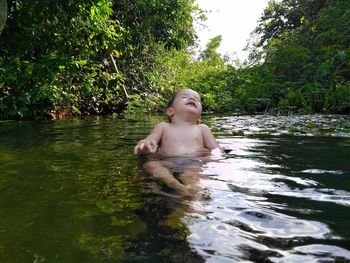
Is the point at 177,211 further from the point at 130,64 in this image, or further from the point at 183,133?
the point at 130,64

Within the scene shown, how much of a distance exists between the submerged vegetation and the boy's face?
195 inches

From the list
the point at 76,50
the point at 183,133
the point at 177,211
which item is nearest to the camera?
the point at 177,211

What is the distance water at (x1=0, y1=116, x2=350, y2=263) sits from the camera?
1.39 meters

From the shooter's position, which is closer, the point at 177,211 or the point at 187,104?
the point at 177,211

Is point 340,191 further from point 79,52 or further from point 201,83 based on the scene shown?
point 201,83

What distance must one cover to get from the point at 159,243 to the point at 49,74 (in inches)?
318

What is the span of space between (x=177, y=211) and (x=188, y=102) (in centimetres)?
222

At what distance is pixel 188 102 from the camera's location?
3.98 metres

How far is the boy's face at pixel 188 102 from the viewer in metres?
3.98

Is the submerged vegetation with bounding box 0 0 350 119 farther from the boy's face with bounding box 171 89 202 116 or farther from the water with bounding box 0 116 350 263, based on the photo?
the water with bounding box 0 116 350 263

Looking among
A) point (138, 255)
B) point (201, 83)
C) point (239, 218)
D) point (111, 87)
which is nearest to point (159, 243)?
point (138, 255)

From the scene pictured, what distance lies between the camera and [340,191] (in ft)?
7.45

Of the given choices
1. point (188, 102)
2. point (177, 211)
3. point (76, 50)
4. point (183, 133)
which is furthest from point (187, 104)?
point (76, 50)

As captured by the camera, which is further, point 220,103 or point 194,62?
point 194,62
